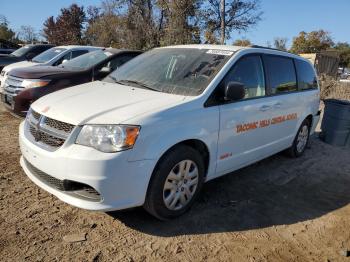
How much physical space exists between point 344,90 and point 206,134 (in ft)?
38.7

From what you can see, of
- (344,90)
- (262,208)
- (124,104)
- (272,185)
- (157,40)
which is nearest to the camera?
(124,104)

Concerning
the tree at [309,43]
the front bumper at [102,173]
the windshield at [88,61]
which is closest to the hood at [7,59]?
the windshield at [88,61]

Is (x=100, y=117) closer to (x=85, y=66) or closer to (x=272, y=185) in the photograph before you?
(x=272, y=185)

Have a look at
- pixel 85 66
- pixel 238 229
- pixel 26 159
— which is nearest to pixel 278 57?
pixel 238 229

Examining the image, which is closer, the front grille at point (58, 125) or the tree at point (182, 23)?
the front grille at point (58, 125)

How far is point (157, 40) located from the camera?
71.7 feet

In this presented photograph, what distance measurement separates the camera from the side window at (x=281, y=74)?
15.8 ft

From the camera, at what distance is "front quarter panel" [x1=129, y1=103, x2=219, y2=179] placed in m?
3.09

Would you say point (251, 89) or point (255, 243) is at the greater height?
point (251, 89)

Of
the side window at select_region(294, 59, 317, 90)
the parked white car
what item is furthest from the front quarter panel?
the parked white car

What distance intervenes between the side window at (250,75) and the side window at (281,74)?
0.24 meters

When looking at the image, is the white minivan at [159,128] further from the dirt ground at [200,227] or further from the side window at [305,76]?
the side window at [305,76]

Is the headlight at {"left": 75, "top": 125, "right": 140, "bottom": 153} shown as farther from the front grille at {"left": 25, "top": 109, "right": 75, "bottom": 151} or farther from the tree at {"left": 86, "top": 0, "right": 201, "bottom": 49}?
the tree at {"left": 86, "top": 0, "right": 201, "bottom": 49}

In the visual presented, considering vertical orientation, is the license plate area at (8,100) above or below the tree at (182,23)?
below
